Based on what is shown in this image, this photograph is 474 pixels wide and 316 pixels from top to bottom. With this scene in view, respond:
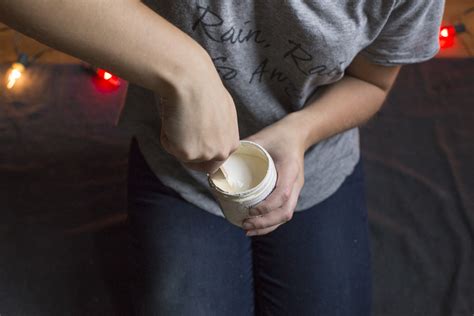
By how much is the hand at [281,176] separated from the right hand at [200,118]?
0.40ft

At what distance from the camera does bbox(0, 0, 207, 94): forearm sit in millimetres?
446

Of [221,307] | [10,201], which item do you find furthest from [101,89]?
[221,307]

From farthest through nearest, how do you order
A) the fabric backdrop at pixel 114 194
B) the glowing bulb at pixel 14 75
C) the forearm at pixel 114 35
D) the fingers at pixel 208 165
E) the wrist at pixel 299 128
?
the glowing bulb at pixel 14 75 → the fabric backdrop at pixel 114 194 → the wrist at pixel 299 128 → the fingers at pixel 208 165 → the forearm at pixel 114 35

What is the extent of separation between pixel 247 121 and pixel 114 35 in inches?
13.8

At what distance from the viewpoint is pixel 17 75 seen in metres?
1.32

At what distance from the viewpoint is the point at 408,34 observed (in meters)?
0.68

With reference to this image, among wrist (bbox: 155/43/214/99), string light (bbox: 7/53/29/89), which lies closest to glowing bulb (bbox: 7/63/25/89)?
string light (bbox: 7/53/29/89)

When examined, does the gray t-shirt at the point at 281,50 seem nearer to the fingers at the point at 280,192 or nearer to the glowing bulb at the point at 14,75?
the fingers at the point at 280,192

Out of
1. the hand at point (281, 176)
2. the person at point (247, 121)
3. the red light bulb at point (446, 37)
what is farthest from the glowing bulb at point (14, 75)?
the red light bulb at point (446, 37)

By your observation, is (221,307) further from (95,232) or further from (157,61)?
(157,61)

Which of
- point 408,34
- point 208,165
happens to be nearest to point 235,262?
point 208,165

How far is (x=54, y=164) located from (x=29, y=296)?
313 millimetres

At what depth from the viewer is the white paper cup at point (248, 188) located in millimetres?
596

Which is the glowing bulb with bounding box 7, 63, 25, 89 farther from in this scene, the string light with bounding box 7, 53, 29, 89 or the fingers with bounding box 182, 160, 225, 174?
the fingers with bounding box 182, 160, 225, 174
